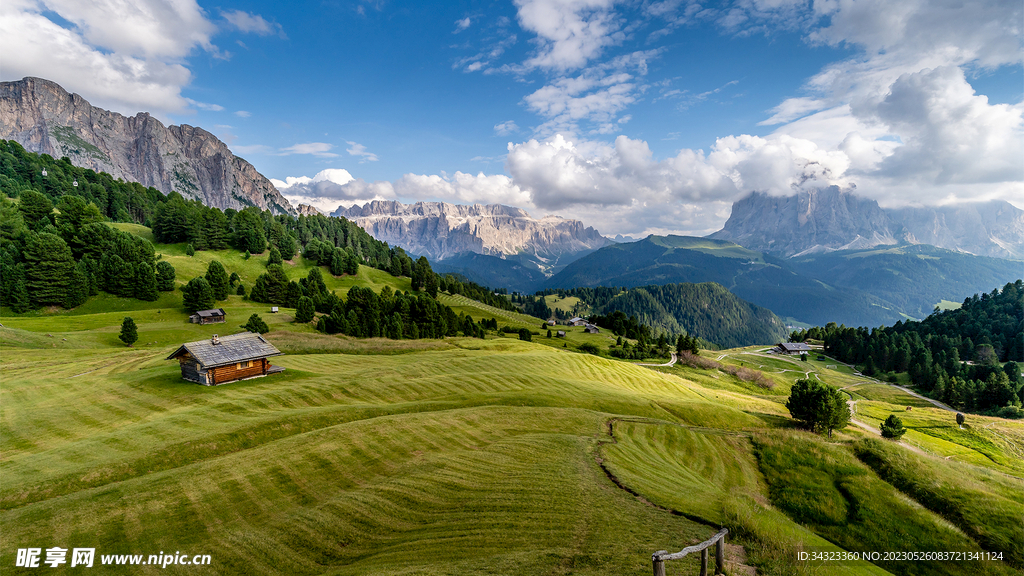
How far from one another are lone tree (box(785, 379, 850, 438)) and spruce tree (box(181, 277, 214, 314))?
113836mm

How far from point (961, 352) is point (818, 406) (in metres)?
148

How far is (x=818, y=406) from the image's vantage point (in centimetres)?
4288

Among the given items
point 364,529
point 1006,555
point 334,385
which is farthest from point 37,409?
point 1006,555

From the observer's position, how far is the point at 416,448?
26172 millimetres

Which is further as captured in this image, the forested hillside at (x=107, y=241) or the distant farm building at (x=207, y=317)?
the distant farm building at (x=207, y=317)

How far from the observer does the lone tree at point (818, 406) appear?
42.8 m

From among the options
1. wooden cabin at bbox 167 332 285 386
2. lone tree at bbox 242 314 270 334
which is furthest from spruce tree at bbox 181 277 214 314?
wooden cabin at bbox 167 332 285 386

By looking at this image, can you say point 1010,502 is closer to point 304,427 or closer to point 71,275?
point 304,427

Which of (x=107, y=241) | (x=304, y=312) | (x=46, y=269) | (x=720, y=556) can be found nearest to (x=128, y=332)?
(x=304, y=312)

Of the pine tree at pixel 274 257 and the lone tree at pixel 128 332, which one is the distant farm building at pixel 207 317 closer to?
the lone tree at pixel 128 332

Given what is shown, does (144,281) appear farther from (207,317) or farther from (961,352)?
(961,352)

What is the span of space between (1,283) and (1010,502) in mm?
137184

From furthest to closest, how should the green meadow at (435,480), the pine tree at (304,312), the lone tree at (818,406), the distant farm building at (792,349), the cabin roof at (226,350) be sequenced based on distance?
the distant farm building at (792,349), the pine tree at (304,312), the lone tree at (818,406), the cabin roof at (226,350), the green meadow at (435,480)

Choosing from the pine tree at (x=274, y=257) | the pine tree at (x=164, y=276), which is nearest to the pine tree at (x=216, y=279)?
the pine tree at (x=164, y=276)
